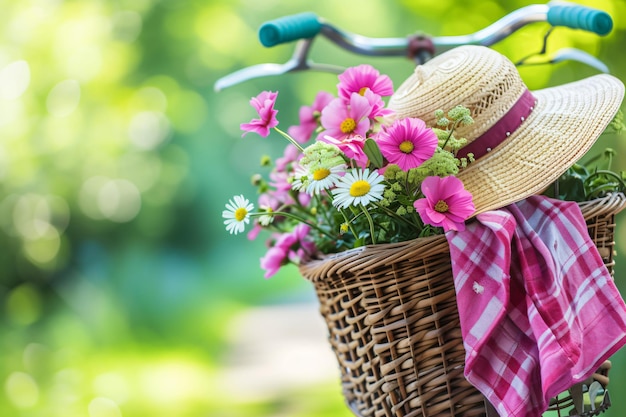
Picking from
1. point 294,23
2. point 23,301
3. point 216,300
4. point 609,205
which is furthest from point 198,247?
point 609,205

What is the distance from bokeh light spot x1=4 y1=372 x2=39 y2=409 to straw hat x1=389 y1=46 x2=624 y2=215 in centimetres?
234

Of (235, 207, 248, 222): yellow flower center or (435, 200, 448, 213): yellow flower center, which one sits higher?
(235, 207, 248, 222): yellow flower center

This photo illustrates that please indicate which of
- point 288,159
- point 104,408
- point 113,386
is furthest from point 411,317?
point 113,386

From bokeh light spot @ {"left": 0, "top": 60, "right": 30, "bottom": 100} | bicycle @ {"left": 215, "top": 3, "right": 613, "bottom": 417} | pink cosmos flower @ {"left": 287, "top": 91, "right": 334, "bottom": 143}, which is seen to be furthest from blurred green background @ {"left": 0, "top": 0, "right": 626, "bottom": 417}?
pink cosmos flower @ {"left": 287, "top": 91, "right": 334, "bottom": 143}

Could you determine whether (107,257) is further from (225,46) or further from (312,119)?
(312,119)

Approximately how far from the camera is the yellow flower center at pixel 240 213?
83 cm

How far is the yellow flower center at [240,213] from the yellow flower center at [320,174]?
11 centimetres

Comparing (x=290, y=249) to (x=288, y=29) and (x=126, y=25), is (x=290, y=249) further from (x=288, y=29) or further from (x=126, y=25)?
(x=126, y=25)

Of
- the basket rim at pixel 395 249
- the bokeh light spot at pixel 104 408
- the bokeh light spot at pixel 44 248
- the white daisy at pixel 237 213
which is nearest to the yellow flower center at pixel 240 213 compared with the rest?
the white daisy at pixel 237 213

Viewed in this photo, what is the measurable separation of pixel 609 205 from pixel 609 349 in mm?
162

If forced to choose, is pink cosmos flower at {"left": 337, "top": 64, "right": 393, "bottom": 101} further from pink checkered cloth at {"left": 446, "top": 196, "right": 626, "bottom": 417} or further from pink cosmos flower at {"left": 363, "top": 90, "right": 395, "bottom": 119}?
pink checkered cloth at {"left": 446, "top": 196, "right": 626, "bottom": 417}

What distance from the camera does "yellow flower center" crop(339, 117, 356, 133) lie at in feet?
2.63

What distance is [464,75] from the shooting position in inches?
33.4

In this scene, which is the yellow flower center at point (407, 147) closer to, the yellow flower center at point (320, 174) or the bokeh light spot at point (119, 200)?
the yellow flower center at point (320, 174)
